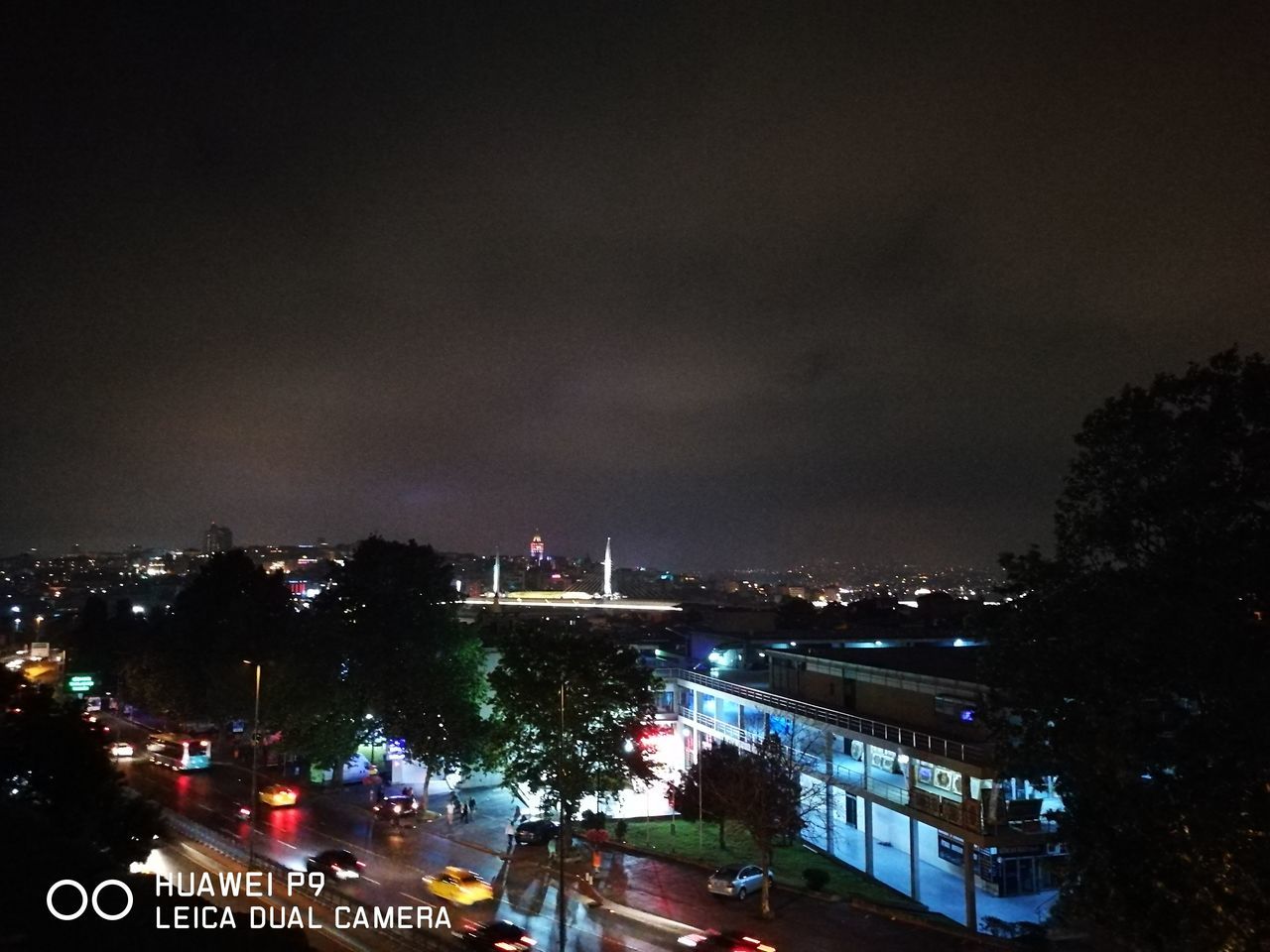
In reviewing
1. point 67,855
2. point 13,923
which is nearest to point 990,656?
point 13,923

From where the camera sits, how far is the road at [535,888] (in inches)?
1005

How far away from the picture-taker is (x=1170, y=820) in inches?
561

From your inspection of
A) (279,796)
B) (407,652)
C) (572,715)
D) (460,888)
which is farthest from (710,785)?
(279,796)

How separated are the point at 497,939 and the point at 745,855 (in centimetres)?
1516

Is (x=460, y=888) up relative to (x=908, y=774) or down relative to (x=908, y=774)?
down

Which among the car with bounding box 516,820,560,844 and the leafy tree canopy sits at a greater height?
the leafy tree canopy

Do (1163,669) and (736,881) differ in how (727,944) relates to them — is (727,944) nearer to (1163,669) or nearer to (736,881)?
(736,881)

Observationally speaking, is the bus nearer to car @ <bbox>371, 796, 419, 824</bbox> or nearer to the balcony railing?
car @ <bbox>371, 796, 419, 824</bbox>

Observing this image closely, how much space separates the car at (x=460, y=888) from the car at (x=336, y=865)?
9.26 feet

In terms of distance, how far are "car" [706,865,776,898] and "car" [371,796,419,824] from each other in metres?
16.4

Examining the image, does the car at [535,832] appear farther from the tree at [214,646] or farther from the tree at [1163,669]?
Answer: the tree at [214,646]

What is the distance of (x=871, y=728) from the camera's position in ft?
109

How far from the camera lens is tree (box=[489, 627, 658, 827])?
34.7m

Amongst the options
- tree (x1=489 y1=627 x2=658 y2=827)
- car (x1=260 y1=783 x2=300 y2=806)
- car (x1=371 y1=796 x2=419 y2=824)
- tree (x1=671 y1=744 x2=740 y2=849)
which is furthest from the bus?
tree (x1=671 y1=744 x2=740 y2=849)
